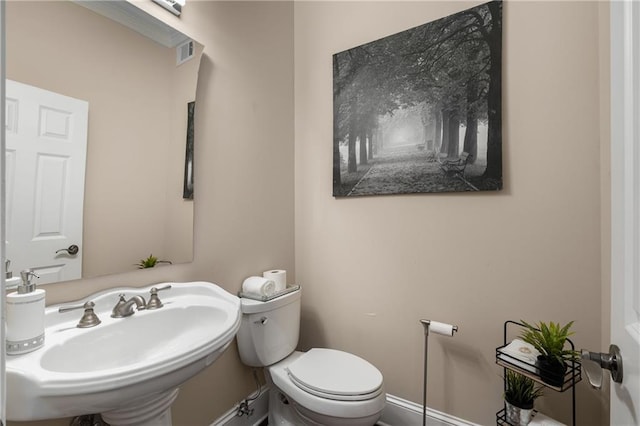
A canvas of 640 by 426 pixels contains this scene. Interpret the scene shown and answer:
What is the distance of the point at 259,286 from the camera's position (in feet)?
4.74

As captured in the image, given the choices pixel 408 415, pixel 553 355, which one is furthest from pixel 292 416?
pixel 553 355

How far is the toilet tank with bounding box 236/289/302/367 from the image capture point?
1.41 m

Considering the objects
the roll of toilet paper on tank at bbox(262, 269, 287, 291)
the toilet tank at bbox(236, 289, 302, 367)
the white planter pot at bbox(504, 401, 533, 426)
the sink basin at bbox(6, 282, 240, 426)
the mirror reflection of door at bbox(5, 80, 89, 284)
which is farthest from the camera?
the roll of toilet paper on tank at bbox(262, 269, 287, 291)

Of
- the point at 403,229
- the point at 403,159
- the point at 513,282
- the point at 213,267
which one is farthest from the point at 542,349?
the point at 213,267

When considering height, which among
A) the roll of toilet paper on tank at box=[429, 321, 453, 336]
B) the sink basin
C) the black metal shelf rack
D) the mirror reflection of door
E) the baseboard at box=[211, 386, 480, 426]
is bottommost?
the baseboard at box=[211, 386, 480, 426]

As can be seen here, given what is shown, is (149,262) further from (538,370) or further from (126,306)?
(538,370)

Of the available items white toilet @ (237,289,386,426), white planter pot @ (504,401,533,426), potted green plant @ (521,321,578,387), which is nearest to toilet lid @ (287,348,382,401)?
white toilet @ (237,289,386,426)

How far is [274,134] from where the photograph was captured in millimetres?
1771

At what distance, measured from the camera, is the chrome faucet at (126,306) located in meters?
1.00

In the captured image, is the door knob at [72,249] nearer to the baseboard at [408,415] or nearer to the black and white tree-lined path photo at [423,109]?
the black and white tree-lined path photo at [423,109]

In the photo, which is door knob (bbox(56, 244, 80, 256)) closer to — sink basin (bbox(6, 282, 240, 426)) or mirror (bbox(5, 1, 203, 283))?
mirror (bbox(5, 1, 203, 283))

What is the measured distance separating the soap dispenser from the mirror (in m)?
0.16

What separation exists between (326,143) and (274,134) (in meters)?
0.32

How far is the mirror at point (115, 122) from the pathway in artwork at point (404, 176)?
924mm
